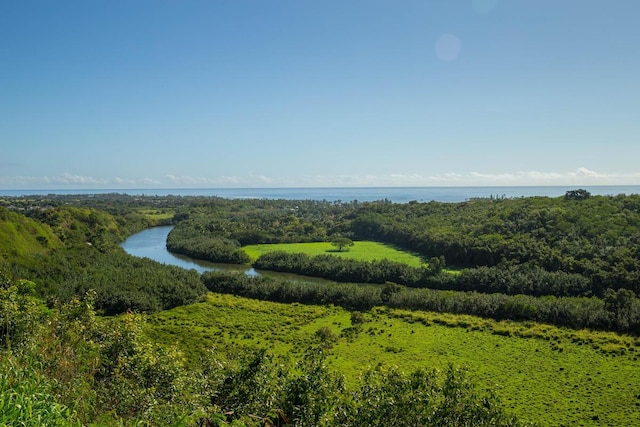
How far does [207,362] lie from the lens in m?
14.3

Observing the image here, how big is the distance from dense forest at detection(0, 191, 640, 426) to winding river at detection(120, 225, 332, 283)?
2.26 m

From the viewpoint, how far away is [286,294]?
55312 mm

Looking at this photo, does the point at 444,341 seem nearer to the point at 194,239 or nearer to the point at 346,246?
the point at 346,246

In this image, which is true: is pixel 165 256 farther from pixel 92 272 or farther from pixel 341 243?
pixel 341 243

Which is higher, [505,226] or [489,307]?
[505,226]

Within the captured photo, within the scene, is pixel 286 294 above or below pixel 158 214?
below

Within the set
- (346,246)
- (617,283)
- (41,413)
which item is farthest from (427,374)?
(346,246)

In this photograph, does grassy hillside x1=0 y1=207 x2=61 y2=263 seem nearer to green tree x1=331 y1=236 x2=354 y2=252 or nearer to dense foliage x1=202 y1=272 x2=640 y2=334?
dense foliage x1=202 y1=272 x2=640 y2=334

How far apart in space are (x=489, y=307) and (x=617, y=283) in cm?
1895

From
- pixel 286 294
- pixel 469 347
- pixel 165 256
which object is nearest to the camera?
pixel 469 347

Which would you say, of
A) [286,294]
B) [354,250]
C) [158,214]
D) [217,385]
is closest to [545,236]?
[354,250]

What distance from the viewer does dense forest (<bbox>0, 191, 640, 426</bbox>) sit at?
969 cm

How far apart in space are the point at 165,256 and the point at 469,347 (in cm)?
7017

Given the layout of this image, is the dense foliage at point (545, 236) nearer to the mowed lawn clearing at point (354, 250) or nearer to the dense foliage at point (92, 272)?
the mowed lawn clearing at point (354, 250)
